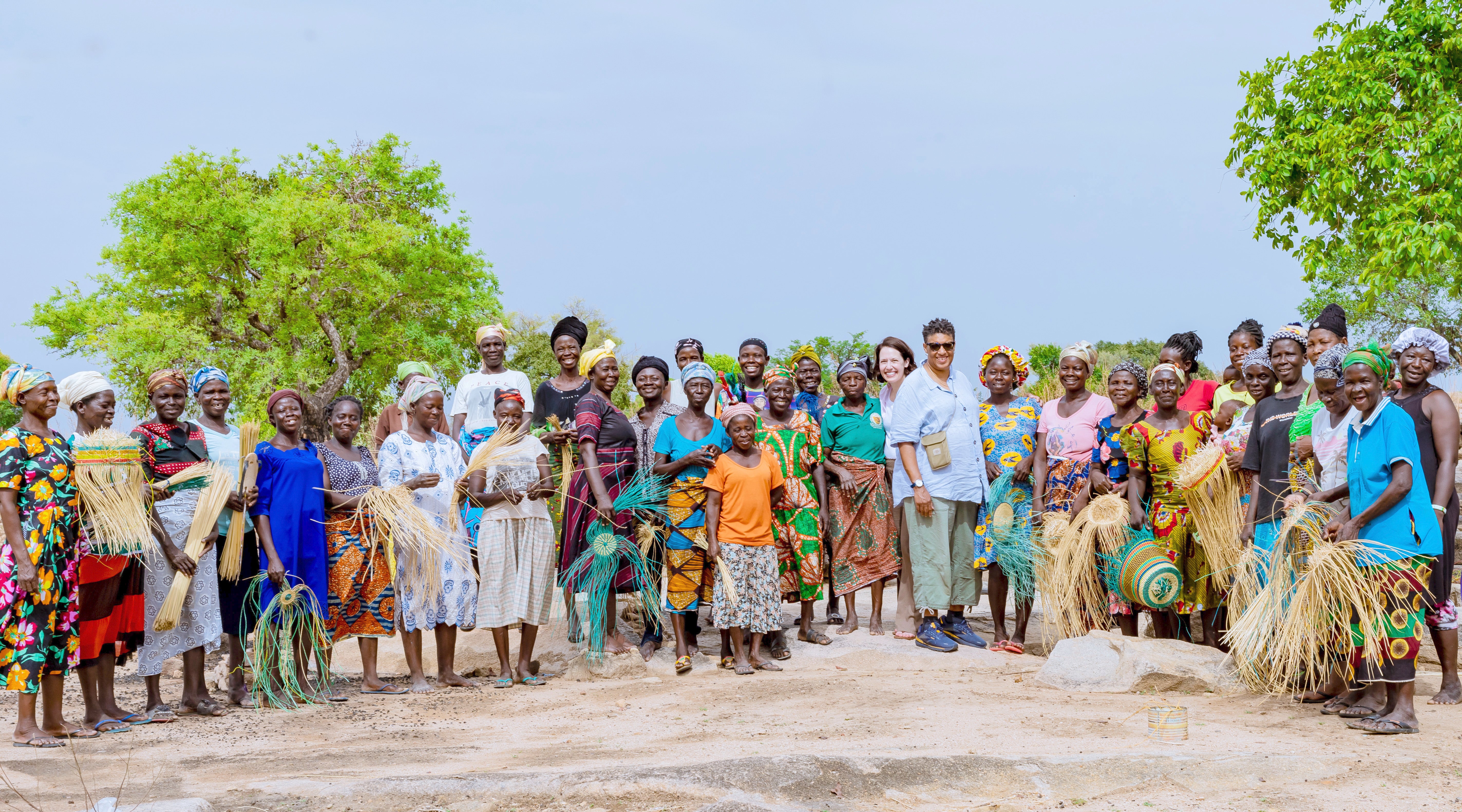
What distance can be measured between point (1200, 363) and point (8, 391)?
25.8 ft

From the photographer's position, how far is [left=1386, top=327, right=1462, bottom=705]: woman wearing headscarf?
5.06 metres

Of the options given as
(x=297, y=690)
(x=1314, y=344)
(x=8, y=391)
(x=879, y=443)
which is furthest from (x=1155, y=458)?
(x=8, y=391)

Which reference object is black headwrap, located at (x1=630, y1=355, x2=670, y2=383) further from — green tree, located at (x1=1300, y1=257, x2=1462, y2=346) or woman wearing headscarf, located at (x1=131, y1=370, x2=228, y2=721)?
green tree, located at (x1=1300, y1=257, x2=1462, y2=346)

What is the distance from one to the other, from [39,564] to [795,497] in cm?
401

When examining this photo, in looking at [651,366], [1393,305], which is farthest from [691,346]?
[1393,305]

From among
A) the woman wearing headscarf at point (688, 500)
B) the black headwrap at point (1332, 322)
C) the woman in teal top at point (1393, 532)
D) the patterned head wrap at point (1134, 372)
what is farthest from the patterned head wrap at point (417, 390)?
the black headwrap at point (1332, 322)

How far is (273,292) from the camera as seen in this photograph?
26922 mm

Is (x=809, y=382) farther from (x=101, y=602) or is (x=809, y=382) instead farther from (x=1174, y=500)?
(x=101, y=602)

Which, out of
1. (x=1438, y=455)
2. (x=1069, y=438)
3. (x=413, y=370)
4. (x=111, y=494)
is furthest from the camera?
(x=413, y=370)

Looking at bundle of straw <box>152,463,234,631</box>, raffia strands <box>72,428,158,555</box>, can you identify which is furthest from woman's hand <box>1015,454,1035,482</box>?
raffia strands <box>72,428,158,555</box>

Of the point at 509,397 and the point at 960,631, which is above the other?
the point at 509,397

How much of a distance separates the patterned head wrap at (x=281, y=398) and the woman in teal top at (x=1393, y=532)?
17.1ft

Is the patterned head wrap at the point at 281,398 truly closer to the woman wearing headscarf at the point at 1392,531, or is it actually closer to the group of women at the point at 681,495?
the group of women at the point at 681,495

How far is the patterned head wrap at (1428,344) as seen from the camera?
528 centimetres
